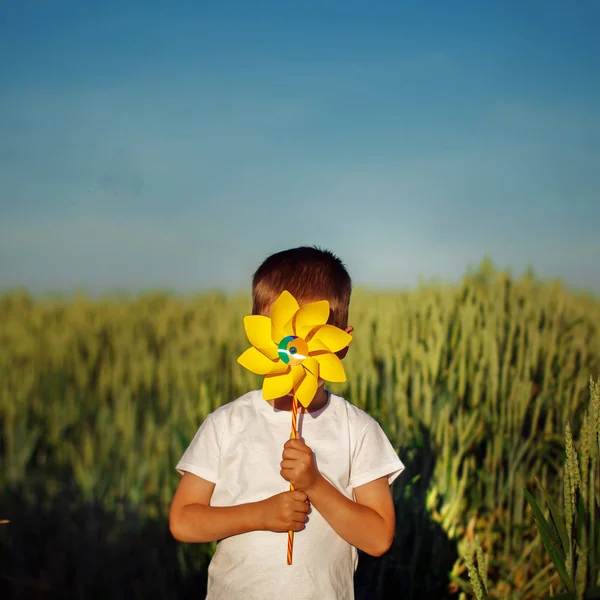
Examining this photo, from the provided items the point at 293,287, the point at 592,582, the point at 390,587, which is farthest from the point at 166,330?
the point at 592,582

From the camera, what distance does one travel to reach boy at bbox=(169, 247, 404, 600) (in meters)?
1.49

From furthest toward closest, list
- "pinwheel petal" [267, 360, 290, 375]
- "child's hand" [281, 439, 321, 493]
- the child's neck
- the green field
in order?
the green field → the child's neck → "pinwheel petal" [267, 360, 290, 375] → "child's hand" [281, 439, 321, 493]

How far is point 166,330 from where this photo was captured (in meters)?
5.39

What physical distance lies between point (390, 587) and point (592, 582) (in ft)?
5.64

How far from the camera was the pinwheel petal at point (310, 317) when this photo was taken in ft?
4.99

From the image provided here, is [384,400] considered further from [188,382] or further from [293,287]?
[293,287]

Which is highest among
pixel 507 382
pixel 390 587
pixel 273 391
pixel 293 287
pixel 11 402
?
pixel 293 287

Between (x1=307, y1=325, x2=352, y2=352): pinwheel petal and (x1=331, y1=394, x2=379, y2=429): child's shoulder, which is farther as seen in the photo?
(x1=331, y1=394, x2=379, y2=429): child's shoulder

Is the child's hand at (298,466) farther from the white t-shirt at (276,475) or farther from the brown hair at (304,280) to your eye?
the brown hair at (304,280)

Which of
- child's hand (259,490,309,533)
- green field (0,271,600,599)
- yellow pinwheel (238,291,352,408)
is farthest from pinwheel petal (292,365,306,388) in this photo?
green field (0,271,600,599)

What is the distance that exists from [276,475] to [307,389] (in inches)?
7.9

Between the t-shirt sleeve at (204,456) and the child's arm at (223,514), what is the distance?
2 cm

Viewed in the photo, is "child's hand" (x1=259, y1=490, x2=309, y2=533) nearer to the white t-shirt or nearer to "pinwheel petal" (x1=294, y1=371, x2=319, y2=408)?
the white t-shirt

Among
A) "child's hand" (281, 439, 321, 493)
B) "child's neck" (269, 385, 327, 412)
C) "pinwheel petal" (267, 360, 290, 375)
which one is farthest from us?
"child's neck" (269, 385, 327, 412)
